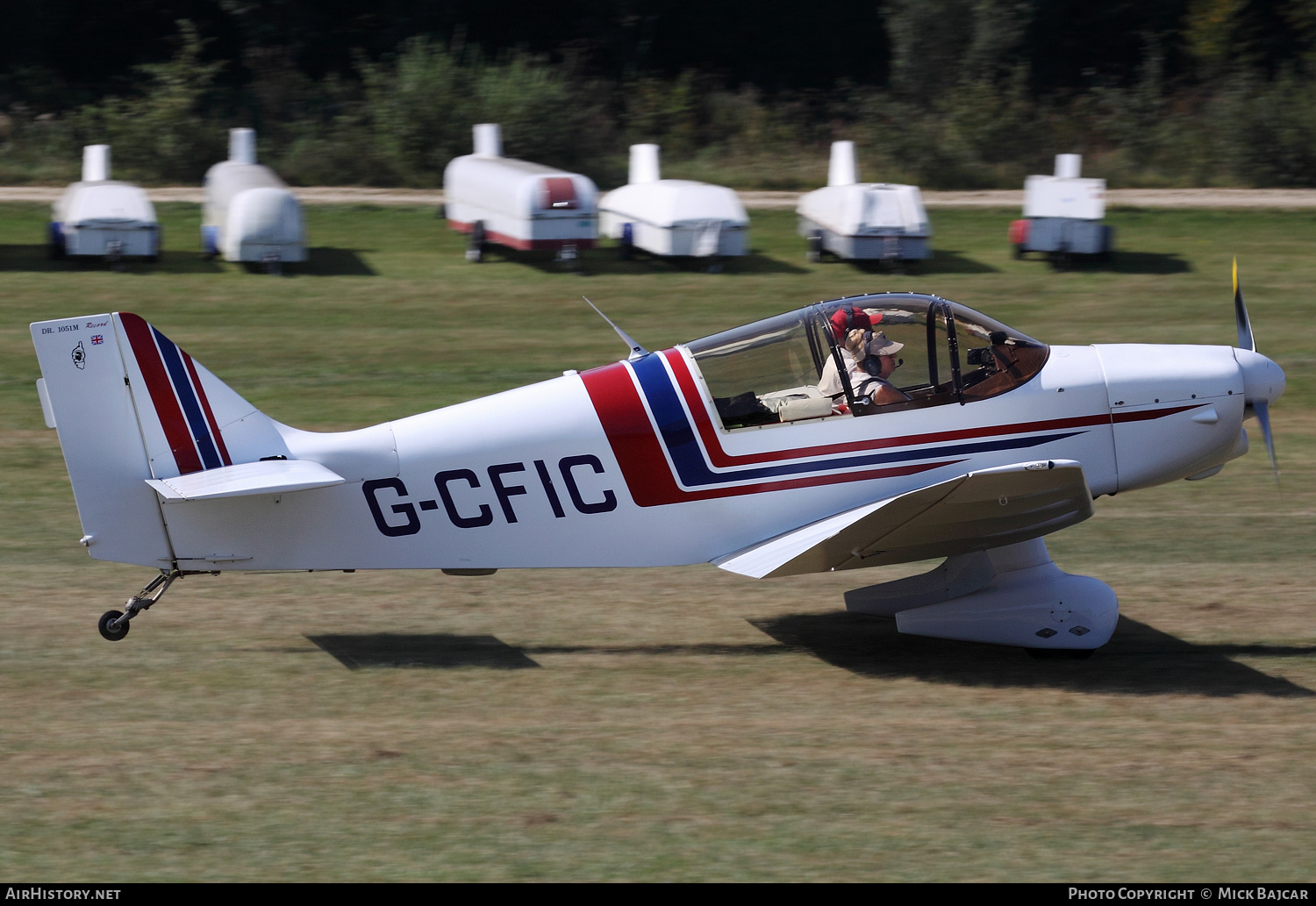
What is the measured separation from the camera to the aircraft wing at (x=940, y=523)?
741 centimetres

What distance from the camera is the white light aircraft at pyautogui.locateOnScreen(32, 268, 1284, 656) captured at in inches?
308

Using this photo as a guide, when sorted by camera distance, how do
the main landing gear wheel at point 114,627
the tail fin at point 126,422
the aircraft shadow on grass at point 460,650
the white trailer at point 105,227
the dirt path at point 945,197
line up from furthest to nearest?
the dirt path at point 945,197 < the white trailer at point 105,227 < the aircraft shadow on grass at point 460,650 < the main landing gear wheel at point 114,627 < the tail fin at point 126,422

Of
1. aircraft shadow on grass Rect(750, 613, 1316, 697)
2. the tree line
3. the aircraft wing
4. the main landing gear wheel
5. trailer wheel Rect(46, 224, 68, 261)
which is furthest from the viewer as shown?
the tree line

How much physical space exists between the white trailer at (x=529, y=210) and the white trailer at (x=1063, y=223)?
7.19 m

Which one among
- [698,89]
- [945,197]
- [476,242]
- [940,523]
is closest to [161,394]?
[940,523]

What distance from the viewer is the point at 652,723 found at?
7.47 m

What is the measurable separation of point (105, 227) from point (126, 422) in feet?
49.8

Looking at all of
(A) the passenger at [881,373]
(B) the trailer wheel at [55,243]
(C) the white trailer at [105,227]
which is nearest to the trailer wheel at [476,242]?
(C) the white trailer at [105,227]

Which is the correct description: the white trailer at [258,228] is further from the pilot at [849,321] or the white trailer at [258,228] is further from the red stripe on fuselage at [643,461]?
the pilot at [849,321]

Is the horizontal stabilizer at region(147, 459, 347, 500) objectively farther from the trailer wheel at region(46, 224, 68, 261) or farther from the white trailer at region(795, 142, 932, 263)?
the trailer wheel at region(46, 224, 68, 261)

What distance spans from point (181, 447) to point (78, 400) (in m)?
0.60

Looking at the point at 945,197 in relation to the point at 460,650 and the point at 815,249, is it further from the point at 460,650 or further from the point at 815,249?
the point at 460,650

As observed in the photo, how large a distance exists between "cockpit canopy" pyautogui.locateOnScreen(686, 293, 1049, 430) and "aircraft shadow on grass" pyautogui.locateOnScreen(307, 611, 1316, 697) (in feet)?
5.17

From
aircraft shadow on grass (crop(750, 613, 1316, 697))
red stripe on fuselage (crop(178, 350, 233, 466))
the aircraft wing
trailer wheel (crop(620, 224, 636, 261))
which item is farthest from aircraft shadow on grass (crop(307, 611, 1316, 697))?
trailer wheel (crop(620, 224, 636, 261))
